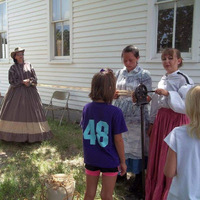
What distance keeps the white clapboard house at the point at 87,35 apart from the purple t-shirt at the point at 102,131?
2705 mm

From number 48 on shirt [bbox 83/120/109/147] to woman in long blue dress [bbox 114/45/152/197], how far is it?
2.48 ft

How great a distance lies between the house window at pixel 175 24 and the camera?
4188 millimetres

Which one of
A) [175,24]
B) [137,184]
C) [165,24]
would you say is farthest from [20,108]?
[175,24]

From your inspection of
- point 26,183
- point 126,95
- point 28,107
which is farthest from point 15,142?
point 126,95

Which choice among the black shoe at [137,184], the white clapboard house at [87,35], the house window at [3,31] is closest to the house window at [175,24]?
the white clapboard house at [87,35]

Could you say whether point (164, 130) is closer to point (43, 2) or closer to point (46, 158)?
point (46, 158)

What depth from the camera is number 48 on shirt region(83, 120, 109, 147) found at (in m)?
1.92

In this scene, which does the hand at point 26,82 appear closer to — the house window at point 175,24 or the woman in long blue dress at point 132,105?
the woman in long blue dress at point 132,105

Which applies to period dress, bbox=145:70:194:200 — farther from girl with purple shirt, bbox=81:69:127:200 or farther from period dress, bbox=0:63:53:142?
period dress, bbox=0:63:53:142

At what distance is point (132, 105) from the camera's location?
2.70 meters

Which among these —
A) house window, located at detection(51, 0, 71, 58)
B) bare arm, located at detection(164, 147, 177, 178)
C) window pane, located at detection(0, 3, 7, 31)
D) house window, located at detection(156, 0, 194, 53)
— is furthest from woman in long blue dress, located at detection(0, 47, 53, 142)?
window pane, located at detection(0, 3, 7, 31)

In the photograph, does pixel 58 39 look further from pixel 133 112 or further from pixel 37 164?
pixel 133 112

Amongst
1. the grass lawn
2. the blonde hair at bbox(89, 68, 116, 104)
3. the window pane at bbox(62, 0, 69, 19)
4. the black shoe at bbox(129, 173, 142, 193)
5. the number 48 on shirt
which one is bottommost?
the grass lawn

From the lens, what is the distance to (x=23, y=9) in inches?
313
